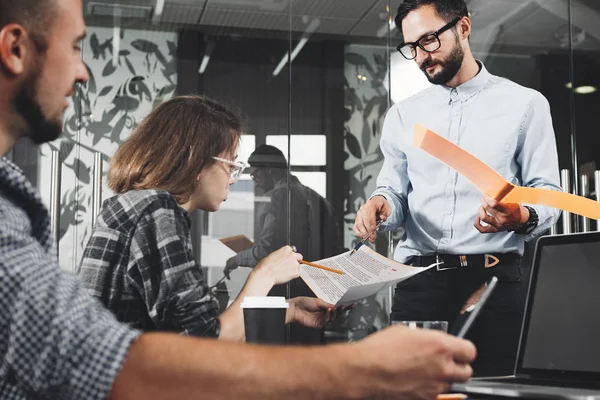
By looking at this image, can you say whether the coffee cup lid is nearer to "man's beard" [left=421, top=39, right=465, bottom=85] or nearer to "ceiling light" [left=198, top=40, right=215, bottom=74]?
"man's beard" [left=421, top=39, right=465, bottom=85]

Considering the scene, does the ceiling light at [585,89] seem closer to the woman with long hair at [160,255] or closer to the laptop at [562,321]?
the woman with long hair at [160,255]

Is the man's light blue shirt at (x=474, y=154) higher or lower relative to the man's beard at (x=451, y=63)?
lower

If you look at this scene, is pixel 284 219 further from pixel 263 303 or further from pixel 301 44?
pixel 263 303

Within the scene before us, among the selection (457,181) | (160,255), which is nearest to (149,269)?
(160,255)

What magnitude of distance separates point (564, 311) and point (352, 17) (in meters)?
3.00

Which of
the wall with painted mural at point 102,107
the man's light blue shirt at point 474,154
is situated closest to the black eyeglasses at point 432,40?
the man's light blue shirt at point 474,154

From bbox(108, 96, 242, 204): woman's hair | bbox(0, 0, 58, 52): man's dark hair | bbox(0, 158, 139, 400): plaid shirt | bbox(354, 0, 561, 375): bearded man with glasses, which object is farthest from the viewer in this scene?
bbox(354, 0, 561, 375): bearded man with glasses

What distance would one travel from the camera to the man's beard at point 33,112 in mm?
659

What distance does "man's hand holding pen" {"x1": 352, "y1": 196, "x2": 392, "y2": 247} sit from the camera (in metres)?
1.90

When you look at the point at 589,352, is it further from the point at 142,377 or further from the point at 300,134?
the point at 300,134

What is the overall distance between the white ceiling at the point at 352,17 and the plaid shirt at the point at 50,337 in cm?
325

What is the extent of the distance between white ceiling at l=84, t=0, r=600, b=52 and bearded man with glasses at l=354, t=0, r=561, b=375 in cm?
149

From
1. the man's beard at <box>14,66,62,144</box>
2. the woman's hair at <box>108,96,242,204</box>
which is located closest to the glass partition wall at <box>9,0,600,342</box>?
the woman's hair at <box>108,96,242,204</box>

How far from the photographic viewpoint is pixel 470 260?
6.35 ft
